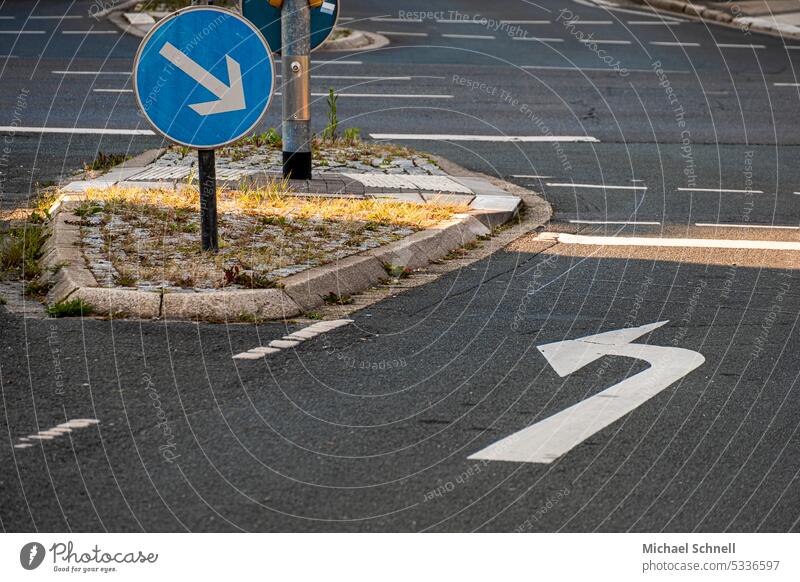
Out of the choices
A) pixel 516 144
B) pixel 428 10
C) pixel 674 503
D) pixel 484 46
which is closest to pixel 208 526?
pixel 674 503

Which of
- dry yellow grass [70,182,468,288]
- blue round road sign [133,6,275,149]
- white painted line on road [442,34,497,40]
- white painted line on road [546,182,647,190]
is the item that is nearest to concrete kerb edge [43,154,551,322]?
dry yellow grass [70,182,468,288]

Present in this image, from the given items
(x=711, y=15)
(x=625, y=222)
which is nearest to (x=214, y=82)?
(x=625, y=222)

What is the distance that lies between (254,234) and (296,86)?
76.8 inches

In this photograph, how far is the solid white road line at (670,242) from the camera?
8485 mm

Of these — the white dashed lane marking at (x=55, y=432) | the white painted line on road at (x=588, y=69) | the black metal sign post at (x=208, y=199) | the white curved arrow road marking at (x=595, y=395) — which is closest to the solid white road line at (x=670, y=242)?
the white curved arrow road marking at (x=595, y=395)

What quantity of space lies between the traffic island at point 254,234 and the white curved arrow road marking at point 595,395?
4.99 feet

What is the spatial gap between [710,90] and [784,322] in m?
10.6

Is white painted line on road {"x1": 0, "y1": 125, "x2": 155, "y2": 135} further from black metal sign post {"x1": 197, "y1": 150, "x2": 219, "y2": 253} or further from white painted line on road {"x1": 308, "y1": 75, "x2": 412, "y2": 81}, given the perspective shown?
black metal sign post {"x1": 197, "y1": 150, "x2": 219, "y2": 253}

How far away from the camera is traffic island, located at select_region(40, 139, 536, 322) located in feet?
21.0

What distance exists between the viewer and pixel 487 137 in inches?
505

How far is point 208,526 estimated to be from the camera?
3.84 m

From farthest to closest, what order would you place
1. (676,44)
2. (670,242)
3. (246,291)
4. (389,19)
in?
1. (389,19)
2. (676,44)
3. (670,242)
4. (246,291)

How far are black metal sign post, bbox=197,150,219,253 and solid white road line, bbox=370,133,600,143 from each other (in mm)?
5556

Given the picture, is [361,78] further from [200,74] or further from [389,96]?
[200,74]
